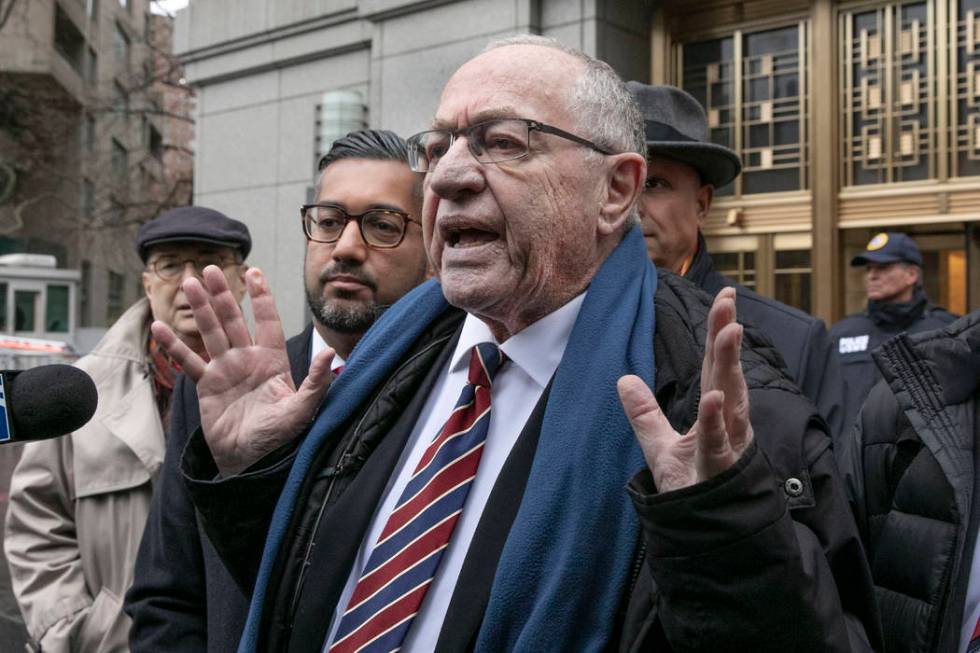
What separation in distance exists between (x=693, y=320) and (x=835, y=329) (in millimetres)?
5206

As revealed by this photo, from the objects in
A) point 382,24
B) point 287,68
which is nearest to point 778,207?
point 382,24

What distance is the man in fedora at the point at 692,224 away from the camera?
3.61 meters

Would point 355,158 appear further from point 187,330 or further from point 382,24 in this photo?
point 382,24

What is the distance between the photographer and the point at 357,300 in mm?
3252

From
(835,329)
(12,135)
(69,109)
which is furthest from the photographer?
(69,109)

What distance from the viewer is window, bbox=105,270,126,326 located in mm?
40594

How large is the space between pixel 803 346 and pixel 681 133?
0.87 m

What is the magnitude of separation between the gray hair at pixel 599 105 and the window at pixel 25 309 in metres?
18.1

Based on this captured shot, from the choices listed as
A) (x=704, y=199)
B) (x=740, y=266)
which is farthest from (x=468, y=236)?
(x=740, y=266)

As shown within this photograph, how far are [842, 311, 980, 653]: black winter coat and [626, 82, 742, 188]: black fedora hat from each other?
1.24m

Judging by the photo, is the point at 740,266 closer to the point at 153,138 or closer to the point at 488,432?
the point at 488,432

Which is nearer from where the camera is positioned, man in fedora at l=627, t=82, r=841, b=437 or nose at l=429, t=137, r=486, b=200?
nose at l=429, t=137, r=486, b=200

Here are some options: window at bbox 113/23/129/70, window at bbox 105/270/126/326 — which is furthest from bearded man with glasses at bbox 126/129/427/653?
window at bbox 105/270/126/326

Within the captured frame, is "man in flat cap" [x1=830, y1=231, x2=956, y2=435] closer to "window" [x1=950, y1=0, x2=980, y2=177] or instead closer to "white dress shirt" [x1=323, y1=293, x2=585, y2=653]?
"window" [x1=950, y1=0, x2=980, y2=177]
